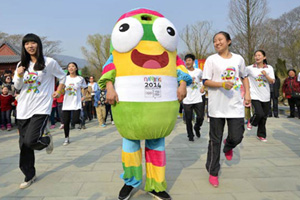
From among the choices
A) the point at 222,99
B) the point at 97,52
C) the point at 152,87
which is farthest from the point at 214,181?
the point at 97,52

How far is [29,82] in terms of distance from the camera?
3.15m

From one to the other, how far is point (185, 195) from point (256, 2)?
17.1m

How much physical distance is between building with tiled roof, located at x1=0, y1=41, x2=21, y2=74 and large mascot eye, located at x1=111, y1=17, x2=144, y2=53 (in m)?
19.2

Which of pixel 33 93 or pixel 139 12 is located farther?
pixel 33 93

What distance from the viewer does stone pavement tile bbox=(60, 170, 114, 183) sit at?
328 centimetres

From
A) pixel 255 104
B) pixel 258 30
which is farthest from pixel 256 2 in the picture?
pixel 255 104

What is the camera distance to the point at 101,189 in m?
2.95

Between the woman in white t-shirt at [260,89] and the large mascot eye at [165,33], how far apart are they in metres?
3.49

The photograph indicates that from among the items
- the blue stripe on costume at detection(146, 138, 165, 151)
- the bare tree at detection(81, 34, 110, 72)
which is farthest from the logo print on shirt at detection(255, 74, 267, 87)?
the bare tree at detection(81, 34, 110, 72)

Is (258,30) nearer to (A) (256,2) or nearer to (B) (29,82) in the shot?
(A) (256,2)

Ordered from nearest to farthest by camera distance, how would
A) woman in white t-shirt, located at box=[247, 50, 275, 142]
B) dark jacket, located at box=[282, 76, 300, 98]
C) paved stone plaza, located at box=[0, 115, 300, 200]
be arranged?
paved stone plaza, located at box=[0, 115, 300, 200], woman in white t-shirt, located at box=[247, 50, 275, 142], dark jacket, located at box=[282, 76, 300, 98]

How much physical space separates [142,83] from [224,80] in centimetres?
126

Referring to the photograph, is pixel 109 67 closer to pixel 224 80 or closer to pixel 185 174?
pixel 224 80

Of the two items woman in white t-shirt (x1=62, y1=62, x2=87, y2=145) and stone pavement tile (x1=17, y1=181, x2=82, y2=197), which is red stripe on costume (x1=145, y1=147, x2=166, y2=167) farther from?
woman in white t-shirt (x1=62, y1=62, x2=87, y2=145)
